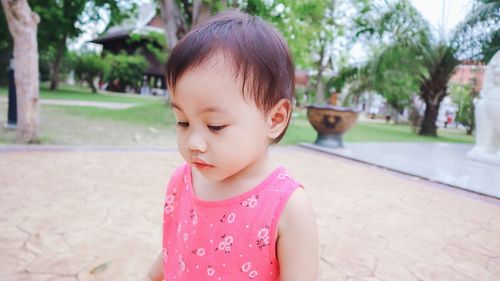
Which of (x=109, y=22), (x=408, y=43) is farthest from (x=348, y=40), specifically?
(x=109, y=22)

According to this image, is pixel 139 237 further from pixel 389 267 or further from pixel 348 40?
pixel 348 40

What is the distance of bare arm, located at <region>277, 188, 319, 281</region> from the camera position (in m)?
0.86

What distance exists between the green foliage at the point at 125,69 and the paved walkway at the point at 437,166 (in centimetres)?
1834

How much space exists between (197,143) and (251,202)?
20 cm

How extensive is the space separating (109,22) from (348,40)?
37.1ft

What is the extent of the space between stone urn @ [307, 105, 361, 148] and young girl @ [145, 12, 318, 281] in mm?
5821

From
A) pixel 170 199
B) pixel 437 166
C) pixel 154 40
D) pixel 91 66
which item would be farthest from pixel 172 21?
pixel 91 66

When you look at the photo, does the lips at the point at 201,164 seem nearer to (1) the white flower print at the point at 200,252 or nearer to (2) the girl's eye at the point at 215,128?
(2) the girl's eye at the point at 215,128

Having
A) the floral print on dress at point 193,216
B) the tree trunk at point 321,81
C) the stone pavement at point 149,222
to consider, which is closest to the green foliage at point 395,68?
the tree trunk at point 321,81

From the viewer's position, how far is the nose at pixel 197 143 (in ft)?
2.68

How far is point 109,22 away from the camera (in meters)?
18.2

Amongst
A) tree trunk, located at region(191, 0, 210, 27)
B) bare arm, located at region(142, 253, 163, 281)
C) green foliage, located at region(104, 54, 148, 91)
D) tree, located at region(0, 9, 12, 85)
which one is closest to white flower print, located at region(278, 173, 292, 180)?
bare arm, located at region(142, 253, 163, 281)

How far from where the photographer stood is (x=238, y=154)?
33.4 inches

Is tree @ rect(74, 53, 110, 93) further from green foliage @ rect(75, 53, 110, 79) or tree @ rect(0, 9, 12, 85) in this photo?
tree @ rect(0, 9, 12, 85)
